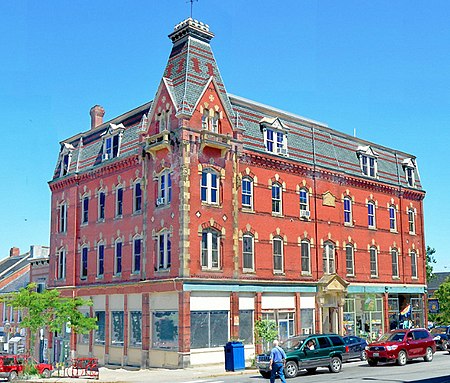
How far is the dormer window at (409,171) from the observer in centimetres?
5250

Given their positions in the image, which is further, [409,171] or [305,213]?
[409,171]

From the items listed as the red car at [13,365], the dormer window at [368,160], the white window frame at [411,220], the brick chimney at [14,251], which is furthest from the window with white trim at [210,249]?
the brick chimney at [14,251]

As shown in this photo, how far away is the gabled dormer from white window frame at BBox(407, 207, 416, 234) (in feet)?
83.3

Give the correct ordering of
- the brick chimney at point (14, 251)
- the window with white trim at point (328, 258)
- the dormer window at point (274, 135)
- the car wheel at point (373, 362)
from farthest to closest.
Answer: the brick chimney at point (14, 251) → the window with white trim at point (328, 258) → the dormer window at point (274, 135) → the car wheel at point (373, 362)

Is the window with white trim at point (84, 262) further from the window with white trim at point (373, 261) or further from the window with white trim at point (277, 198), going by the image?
the window with white trim at point (373, 261)

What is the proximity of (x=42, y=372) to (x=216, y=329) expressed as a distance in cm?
948

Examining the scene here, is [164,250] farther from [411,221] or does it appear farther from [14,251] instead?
[14,251]

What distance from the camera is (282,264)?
129 ft

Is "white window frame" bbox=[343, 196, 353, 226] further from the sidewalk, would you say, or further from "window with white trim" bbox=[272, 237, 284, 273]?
the sidewalk

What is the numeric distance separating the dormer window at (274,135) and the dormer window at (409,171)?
53.5 feet

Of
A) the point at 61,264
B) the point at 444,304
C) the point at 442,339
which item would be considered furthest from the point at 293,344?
the point at 444,304

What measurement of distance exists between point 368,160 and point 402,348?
21.1m

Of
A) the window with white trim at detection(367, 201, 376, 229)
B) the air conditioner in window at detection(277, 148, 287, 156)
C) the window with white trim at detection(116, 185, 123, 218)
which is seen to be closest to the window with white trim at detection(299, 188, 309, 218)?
the air conditioner in window at detection(277, 148, 287, 156)

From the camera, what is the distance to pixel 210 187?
3519 centimetres
